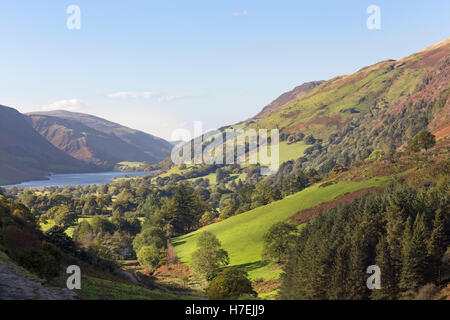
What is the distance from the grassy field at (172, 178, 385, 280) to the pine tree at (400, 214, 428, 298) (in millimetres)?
31362

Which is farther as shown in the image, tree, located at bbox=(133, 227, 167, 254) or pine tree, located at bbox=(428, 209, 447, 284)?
tree, located at bbox=(133, 227, 167, 254)

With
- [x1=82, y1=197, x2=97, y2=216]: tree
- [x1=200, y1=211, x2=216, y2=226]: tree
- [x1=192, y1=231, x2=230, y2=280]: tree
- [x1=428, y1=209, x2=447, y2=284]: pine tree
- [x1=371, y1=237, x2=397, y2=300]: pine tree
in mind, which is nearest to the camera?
[x1=371, y1=237, x2=397, y2=300]: pine tree

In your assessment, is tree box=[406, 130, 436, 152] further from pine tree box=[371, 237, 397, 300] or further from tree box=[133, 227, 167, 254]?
tree box=[133, 227, 167, 254]

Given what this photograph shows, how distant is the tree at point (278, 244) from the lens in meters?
63.4

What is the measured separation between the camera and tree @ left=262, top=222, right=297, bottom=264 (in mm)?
63375

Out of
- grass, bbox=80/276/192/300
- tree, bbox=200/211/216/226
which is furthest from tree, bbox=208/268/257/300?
tree, bbox=200/211/216/226

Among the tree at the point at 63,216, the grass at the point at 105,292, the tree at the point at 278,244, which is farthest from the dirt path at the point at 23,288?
the tree at the point at 63,216

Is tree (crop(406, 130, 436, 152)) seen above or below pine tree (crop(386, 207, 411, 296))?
above

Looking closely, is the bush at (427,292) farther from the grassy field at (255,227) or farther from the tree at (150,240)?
the tree at (150,240)

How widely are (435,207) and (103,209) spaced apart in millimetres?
155397

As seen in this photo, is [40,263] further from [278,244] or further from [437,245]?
[437,245]

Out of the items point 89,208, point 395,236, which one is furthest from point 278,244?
point 89,208

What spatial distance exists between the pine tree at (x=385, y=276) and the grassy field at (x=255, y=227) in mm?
30073
